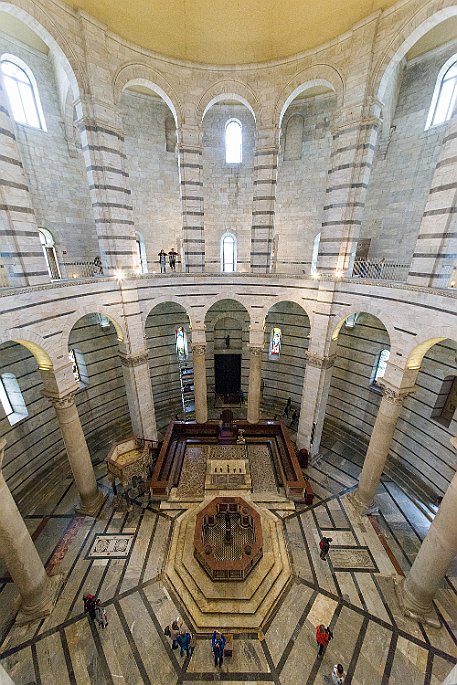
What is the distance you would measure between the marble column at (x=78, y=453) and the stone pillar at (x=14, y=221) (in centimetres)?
406

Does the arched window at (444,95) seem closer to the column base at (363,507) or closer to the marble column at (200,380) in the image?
the marble column at (200,380)

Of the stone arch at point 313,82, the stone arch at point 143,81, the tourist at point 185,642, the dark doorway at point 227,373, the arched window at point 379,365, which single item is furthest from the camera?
the dark doorway at point 227,373

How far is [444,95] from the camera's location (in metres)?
11.3

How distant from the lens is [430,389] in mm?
11477

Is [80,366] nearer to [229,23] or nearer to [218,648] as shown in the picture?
[218,648]

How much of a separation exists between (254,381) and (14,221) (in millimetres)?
11167

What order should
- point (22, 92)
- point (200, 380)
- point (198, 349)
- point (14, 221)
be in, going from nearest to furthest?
point (14, 221) → point (22, 92) → point (198, 349) → point (200, 380)

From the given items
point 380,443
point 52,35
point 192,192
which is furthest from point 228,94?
point 380,443

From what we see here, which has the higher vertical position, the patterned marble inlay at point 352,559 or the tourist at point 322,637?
the tourist at point 322,637

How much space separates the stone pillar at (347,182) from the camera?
985cm

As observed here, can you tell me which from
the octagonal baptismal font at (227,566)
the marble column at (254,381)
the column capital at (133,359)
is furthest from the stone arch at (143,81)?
the octagonal baptismal font at (227,566)

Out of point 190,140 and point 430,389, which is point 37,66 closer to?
point 190,140

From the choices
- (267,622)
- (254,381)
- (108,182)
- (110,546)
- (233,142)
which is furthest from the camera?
(233,142)

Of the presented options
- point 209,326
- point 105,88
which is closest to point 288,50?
point 105,88
